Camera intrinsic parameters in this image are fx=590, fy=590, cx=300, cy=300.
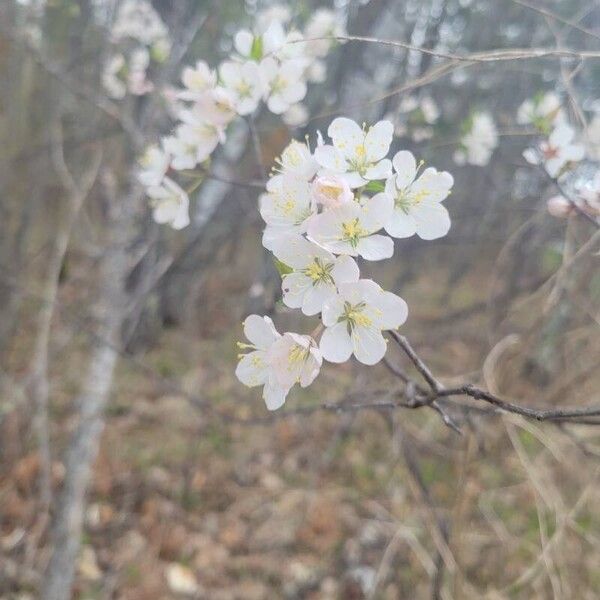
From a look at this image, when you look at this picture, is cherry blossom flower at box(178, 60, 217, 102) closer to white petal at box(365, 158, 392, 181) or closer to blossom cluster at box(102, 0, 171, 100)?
white petal at box(365, 158, 392, 181)

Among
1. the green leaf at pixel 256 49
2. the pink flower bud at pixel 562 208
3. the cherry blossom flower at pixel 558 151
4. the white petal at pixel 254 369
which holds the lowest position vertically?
the white petal at pixel 254 369

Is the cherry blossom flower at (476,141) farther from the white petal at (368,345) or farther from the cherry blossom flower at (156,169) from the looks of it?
the white petal at (368,345)

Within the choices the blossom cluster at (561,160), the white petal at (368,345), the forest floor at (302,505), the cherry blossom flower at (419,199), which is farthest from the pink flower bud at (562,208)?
the forest floor at (302,505)

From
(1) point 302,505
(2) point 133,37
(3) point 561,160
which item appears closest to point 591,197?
(3) point 561,160

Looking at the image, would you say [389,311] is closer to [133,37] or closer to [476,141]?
[476,141]

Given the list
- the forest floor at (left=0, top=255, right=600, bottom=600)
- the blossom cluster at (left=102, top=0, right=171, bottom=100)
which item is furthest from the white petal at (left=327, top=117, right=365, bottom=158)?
the blossom cluster at (left=102, top=0, right=171, bottom=100)
